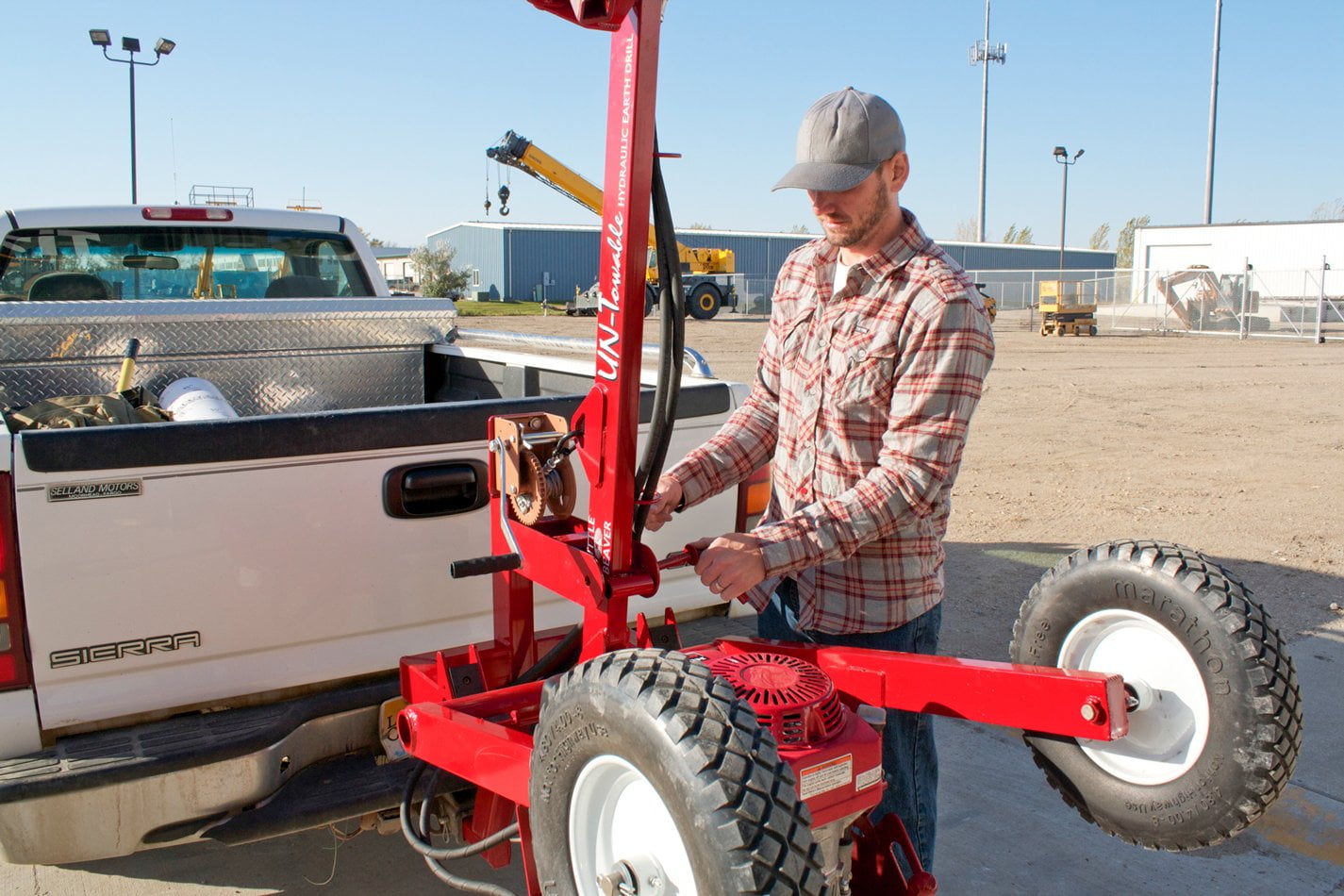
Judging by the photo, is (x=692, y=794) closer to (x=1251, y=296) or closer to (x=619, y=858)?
(x=619, y=858)

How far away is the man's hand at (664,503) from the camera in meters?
2.53

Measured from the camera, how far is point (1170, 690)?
2.41 meters

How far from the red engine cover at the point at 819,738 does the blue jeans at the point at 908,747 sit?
1.71ft

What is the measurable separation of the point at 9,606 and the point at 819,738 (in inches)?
A: 66.3

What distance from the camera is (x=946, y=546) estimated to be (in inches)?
278

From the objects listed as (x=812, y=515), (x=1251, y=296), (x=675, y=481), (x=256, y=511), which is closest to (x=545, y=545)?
(x=675, y=481)

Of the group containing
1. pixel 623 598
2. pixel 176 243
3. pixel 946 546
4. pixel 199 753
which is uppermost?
pixel 176 243

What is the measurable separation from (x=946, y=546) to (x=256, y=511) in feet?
17.3

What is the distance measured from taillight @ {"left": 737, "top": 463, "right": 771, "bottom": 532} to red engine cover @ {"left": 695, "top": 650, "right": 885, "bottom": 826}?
1.34m

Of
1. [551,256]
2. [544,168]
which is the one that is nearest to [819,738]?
[544,168]

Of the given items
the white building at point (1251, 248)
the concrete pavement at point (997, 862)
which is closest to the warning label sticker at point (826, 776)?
the concrete pavement at point (997, 862)

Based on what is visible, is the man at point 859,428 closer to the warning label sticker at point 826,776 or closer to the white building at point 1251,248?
the warning label sticker at point 826,776

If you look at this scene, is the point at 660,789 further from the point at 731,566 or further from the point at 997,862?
the point at 997,862

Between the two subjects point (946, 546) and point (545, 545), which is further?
point (946, 546)
